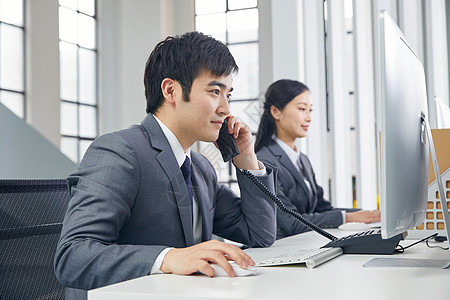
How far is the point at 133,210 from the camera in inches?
50.7

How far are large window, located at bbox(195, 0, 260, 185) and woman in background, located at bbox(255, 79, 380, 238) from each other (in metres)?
0.22

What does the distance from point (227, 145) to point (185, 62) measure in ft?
1.19

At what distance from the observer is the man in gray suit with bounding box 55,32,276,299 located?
1063 mm

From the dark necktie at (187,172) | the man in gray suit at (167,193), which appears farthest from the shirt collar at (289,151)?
the dark necktie at (187,172)

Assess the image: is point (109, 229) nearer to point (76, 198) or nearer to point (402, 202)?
point (76, 198)

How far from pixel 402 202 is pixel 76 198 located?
647mm

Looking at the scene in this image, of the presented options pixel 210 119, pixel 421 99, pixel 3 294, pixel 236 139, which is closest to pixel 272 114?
pixel 236 139

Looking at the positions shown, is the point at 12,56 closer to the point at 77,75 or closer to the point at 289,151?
the point at 77,75

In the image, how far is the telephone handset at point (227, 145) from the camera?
173 cm

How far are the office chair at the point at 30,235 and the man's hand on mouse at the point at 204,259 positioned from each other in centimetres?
39

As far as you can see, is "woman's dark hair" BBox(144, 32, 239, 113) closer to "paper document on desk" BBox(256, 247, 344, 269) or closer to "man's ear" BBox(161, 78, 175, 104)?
"man's ear" BBox(161, 78, 175, 104)

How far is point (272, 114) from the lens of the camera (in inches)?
112

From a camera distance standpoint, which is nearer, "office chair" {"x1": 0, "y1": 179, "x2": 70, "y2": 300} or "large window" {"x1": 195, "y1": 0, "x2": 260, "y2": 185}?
"office chair" {"x1": 0, "y1": 179, "x2": 70, "y2": 300}

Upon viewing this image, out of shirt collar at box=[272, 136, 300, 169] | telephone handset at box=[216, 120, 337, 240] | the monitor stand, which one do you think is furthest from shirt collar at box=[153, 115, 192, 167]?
shirt collar at box=[272, 136, 300, 169]
